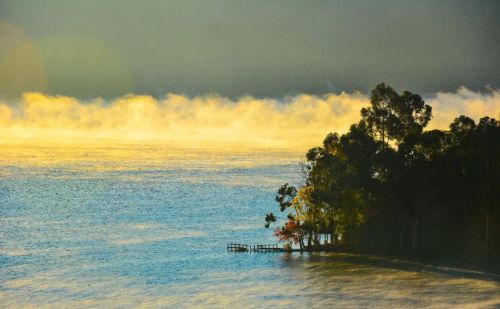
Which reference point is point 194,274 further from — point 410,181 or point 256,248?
point 410,181

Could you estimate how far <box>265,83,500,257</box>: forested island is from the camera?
79625 mm

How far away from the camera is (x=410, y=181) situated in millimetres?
81250

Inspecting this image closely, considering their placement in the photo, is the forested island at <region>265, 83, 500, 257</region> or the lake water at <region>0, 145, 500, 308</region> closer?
the lake water at <region>0, 145, 500, 308</region>

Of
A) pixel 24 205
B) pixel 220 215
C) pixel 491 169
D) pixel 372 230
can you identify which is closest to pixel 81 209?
pixel 24 205

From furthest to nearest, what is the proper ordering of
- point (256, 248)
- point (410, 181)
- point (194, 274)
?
point (256, 248) → point (410, 181) → point (194, 274)

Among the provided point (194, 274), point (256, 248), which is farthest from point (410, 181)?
point (194, 274)

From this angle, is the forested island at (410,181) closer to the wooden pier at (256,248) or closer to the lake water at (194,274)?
the lake water at (194,274)

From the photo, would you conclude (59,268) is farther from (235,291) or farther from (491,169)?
(491,169)

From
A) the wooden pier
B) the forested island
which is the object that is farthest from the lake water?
the forested island

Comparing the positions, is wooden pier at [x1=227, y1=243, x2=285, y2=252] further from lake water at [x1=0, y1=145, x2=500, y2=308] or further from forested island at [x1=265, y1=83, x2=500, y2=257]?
forested island at [x1=265, y1=83, x2=500, y2=257]

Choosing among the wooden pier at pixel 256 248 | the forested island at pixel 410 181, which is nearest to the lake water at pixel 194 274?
the wooden pier at pixel 256 248

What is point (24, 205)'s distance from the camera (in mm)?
169250

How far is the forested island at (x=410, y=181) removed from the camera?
261ft

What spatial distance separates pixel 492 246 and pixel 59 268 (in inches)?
1783
